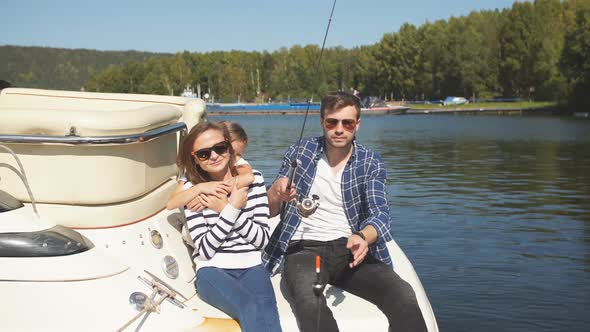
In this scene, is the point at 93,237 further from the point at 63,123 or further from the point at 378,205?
the point at 378,205

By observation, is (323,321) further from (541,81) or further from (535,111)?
(541,81)

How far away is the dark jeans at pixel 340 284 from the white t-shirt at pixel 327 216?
50 mm

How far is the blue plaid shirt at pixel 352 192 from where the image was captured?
3.98 metres

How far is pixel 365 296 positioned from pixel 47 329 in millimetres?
1651

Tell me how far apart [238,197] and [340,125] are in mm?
780

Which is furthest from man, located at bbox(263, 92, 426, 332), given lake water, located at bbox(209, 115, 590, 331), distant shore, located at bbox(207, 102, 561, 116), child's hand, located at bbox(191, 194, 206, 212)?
distant shore, located at bbox(207, 102, 561, 116)

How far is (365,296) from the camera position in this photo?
3795mm

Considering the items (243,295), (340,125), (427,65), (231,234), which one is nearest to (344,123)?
(340,125)

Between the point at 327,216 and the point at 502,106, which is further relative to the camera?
the point at 502,106

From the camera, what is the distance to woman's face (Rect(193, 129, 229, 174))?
358 centimetres

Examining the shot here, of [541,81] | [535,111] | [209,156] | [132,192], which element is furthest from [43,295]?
[541,81]

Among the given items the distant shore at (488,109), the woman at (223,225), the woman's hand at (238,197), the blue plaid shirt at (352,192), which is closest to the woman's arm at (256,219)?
the woman at (223,225)

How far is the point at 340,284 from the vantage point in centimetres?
399

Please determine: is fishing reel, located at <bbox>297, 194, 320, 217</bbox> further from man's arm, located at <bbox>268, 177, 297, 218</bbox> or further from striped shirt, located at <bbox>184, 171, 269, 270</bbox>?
striped shirt, located at <bbox>184, 171, 269, 270</bbox>
